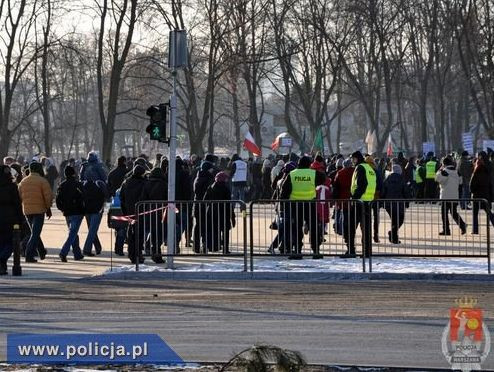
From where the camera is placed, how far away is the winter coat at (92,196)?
2389cm

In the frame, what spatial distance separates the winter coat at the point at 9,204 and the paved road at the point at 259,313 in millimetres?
1091

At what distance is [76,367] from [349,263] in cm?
1104

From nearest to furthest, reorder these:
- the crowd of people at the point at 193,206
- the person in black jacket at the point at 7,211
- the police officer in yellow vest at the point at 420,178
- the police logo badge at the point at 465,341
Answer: the police logo badge at the point at 465,341
the person in black jacket at the point at 7,211
the crowd of people at the point at 193,206
the police officer in yellow vest at the point at 420,178

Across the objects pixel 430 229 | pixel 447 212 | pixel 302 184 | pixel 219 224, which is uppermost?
pixel 302 184

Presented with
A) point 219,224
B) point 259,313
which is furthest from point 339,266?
point 259,313

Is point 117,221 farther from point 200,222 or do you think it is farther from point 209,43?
point 209,43

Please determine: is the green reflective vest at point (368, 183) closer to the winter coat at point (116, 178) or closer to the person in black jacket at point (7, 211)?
the winter coat at point (116, 178)

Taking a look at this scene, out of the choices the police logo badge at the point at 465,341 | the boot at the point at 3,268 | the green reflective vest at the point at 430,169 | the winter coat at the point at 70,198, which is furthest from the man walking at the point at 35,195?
the green reflective vest at the point at 430,169

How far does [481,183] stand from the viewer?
28.4m

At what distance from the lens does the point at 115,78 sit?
44.0 meters

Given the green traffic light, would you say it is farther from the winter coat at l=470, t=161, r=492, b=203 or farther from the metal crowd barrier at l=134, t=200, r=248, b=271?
the winter coat at l=470, t=161, r=492, b=203

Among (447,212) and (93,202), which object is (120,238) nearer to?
(93,202)

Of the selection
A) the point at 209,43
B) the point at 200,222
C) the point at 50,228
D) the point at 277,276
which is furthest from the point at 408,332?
the point at 209,43

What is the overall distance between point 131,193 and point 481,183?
8801 millimetres
